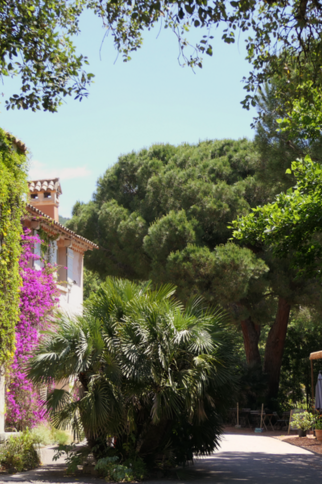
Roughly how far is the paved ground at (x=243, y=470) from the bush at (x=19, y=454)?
0.26 meters

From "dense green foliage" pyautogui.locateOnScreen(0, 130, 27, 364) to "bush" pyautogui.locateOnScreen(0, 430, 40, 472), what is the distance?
8.71ft

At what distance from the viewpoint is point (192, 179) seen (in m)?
26.7

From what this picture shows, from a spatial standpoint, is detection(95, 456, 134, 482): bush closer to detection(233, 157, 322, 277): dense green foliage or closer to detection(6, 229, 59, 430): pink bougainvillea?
detection(6, 229, 59, 430): pink bougainvillea

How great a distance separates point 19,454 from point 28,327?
528 cm

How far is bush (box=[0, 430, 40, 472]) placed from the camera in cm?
1127

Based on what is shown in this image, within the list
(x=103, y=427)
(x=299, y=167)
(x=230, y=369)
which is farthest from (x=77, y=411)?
(x=299, y=167)


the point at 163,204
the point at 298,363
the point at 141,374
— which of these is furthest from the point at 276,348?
the point at 141,374

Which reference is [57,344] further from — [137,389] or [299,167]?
[299,167]

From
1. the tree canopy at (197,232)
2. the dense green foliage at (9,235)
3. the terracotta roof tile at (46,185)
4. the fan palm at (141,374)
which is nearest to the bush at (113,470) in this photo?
the fan palm at (141,374)

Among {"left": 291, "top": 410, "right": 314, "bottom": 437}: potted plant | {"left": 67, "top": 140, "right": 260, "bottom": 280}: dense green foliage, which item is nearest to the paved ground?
{"left": 291, "top": 410, "right": 314, "bottom": 437}: potted plant

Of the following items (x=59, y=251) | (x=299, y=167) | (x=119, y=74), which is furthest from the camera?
(x=59, y=251)

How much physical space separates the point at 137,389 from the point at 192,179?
17132 mm

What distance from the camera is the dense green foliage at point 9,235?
14.1m

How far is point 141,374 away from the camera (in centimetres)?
1052
